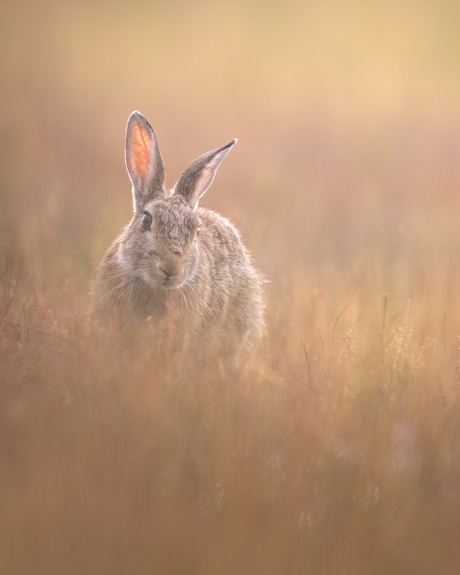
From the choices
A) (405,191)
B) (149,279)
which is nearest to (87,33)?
(405,191)

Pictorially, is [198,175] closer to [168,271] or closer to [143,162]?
[143,162]

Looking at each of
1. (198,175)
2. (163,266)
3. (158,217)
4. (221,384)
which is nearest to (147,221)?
(158,217)

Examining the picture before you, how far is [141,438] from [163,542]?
19.1 inches

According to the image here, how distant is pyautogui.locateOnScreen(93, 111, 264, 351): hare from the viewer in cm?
482

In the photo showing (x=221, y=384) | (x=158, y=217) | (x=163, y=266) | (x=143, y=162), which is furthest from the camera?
(x=143, y=162)

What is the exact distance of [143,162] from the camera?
5.21 metres

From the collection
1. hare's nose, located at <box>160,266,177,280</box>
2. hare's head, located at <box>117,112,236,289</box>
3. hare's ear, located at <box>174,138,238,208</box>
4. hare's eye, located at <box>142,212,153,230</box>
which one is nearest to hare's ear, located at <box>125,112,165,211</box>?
hare's head, located at <box>117,112,236,289</box>

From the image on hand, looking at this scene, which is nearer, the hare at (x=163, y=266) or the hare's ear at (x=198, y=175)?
the hare at (x=163, y=266)

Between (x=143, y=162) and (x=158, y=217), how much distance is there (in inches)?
20.5

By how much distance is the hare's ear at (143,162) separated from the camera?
5086mm

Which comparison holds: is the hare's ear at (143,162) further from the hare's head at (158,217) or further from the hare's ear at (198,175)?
the hare's ear at (198,175)

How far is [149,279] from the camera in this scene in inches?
189

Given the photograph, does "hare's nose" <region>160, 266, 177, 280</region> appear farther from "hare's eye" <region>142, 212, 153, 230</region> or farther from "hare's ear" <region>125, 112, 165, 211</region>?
"hare's ear" <region>125, 112, 165, 211</region>

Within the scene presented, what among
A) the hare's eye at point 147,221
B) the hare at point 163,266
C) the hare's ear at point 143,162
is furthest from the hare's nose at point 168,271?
the hare's ear at point 143,162
